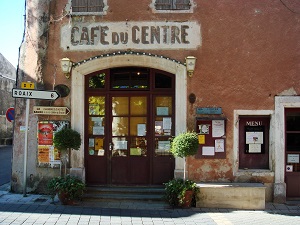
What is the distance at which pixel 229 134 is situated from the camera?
8.77 meters

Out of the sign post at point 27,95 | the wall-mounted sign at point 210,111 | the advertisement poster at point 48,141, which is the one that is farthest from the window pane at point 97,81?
the wall-mounted sign at point 210,111

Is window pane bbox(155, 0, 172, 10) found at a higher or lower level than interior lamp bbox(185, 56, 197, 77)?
higher

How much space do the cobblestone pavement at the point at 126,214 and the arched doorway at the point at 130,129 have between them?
0.99m

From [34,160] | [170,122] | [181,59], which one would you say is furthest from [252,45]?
[34,160]

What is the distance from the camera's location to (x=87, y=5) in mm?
9023

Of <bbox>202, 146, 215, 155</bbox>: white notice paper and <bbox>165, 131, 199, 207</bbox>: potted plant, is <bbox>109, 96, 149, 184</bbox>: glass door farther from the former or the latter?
<bbox>202, 146, 215, 155</bbox>: white notice paper

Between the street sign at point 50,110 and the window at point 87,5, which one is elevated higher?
the window at point 87,5

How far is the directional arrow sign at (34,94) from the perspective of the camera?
848cm

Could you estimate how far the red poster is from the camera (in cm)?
899

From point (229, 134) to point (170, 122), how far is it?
1.46m

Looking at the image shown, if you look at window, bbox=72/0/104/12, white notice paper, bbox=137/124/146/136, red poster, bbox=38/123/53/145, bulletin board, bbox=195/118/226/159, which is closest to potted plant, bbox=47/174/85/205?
red poster, bbox=38/123/53/145

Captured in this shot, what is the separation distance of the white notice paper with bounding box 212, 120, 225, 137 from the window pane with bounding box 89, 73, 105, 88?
2.96 m

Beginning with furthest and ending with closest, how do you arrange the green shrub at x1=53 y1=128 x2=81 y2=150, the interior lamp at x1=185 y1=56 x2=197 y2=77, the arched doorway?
1. the arched doorway
2. the interior lamp at x1=185 y1=56 x2=197 y2=77
3. the green shrub at x1=53 y1=128 x2=81 y2=150

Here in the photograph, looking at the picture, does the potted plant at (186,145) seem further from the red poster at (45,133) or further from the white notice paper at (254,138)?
the red poster at (45,133)
